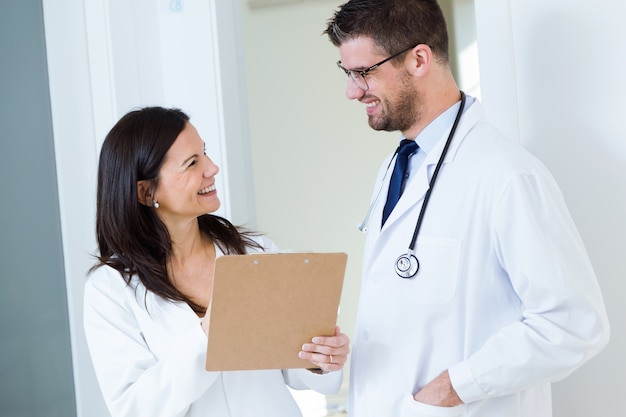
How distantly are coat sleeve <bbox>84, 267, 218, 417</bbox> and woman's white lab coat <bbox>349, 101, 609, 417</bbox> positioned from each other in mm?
327

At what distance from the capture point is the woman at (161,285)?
1.53 m

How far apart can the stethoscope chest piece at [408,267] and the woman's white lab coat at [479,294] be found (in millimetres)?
13

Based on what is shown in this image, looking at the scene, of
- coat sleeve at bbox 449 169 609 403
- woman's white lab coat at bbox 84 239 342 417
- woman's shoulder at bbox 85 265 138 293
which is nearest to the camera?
coat sleeve at bbox 449 169 609 403

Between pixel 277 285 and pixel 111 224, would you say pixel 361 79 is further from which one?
pixel 111 224

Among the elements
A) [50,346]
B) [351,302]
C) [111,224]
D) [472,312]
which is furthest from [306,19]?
[472,312]

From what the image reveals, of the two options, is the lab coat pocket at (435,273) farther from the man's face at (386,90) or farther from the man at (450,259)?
the man's face at (386,90)

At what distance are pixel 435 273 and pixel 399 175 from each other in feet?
0.88

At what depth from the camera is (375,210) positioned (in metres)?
1.65

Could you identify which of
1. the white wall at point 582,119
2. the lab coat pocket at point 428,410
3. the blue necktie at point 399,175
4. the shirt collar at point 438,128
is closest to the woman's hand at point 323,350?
the lab coat pocket at point 428,410

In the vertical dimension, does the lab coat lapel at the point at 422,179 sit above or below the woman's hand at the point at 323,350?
above

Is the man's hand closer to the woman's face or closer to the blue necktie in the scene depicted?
the blue necktie

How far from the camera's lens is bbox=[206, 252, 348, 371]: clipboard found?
1.32m

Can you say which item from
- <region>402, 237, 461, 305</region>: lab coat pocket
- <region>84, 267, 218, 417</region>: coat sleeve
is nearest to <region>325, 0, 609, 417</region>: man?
<region>402, 237, 461, 305</region>: lab coat pocket

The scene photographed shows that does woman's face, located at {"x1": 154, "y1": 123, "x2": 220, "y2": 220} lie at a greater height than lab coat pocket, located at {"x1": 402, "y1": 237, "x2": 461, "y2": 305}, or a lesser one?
greater
